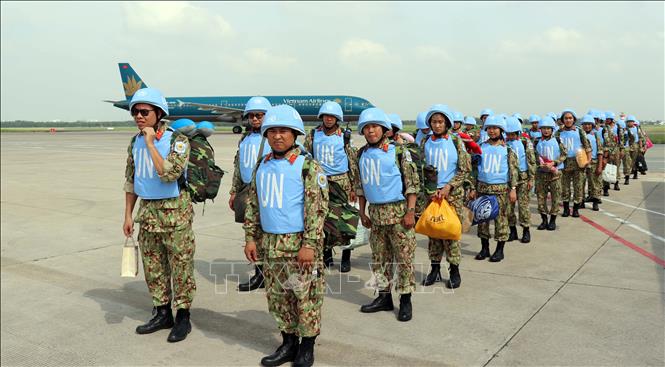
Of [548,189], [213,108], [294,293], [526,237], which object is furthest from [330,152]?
[213,108]

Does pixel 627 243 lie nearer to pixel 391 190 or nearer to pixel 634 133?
pixel 391 190

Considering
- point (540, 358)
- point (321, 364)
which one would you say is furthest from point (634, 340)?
point (321, 364)

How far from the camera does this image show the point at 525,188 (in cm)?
831

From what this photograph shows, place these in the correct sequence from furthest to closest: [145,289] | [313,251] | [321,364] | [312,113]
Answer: [312,113] → [145,289] → [321,364] → [313,251]

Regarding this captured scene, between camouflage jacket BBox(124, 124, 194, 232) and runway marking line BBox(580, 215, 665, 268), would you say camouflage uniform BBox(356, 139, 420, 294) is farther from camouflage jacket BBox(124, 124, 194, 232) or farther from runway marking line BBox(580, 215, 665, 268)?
runway marking line BBox(580, 215, 665, 268)

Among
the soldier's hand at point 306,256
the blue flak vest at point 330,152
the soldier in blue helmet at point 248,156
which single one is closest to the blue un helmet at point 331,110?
the blue flak vest at point 330,152

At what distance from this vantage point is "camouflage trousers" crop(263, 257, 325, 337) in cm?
367

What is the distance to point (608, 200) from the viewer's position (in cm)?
1245

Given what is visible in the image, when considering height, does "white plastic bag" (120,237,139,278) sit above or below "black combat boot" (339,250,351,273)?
above

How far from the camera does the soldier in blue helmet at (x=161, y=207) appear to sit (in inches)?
164

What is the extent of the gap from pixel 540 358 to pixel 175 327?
3.12 meters

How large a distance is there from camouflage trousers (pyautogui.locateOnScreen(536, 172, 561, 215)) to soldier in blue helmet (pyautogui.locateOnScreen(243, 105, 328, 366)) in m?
6.67

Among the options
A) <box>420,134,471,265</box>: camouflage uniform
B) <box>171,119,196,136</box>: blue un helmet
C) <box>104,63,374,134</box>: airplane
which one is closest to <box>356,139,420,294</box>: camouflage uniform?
<box>420,134,471,265</box>: camouflage uniform

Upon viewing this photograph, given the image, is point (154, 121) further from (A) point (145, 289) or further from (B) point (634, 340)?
(B) point (634, 340)
